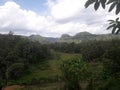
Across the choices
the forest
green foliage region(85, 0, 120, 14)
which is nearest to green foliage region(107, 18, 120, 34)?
green foliage region(85, 0, 120, 14)

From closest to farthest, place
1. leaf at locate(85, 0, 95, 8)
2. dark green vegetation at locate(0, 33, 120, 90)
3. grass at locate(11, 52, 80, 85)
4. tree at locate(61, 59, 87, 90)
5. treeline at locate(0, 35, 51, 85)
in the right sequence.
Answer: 1. leaf at locate(85, 0, 95, 8)
2. tree at locate(61, 59, 87, 90)
3. dark green vegetation at locate(0, 33, 120, 90)
4. grass at locate(11, 52, 80, 85)
5. treeline at locate(0, 35, 51, 85)

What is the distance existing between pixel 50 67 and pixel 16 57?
10.5 metres

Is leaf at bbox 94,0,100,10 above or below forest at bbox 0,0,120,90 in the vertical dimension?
above

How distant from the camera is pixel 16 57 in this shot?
7256cm

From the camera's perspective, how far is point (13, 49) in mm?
79375

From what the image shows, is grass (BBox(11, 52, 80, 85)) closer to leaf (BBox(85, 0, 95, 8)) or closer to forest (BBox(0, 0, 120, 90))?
forest (BBox(0, 0, 120, 90))

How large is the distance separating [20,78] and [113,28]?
2340 inches

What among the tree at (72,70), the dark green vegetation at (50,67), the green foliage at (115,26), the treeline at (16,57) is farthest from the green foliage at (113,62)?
the green foliage at (115,26)

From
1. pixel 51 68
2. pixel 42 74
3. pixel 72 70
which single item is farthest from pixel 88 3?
pixel 51 68

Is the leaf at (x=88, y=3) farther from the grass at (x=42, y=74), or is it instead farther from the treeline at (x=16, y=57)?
the treeline at (x=16, y=57)

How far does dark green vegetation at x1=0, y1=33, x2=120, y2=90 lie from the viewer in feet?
160

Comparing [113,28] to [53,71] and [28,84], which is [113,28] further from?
[53,71]

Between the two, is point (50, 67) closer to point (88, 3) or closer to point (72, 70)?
point (72, 70)

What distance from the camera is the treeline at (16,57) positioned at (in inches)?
2613
